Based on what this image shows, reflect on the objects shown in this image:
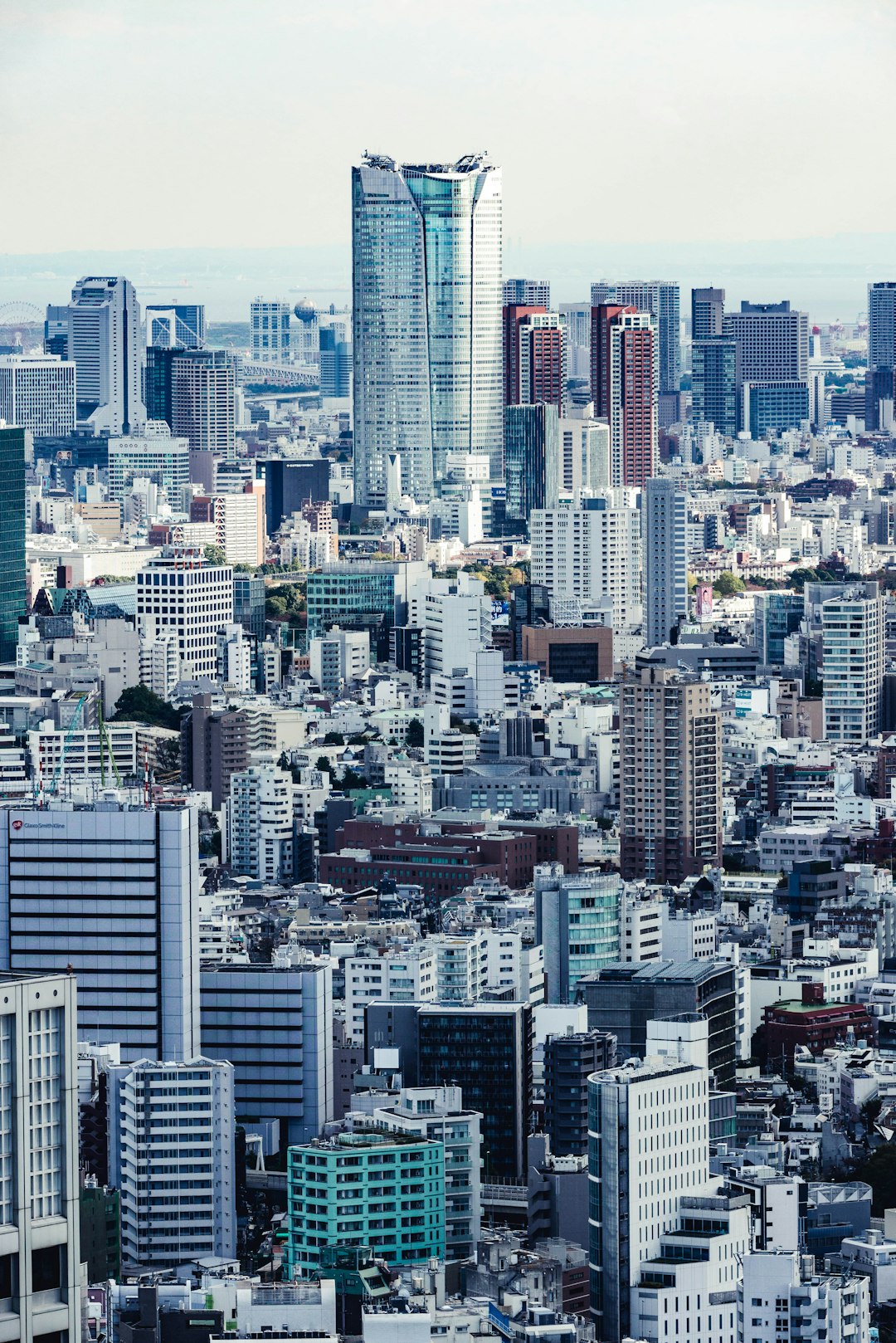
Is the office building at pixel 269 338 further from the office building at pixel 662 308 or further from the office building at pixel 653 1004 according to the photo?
the office building at pixel 653 1004

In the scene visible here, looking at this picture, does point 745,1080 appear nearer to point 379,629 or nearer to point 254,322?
point 379,629

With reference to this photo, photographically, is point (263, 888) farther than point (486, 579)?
No

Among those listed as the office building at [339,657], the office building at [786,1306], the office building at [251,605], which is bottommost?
the office building at [786,1306]

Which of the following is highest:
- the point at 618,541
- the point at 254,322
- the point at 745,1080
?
the point at 254,322

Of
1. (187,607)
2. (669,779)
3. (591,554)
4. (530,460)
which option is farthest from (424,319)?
(669,779)

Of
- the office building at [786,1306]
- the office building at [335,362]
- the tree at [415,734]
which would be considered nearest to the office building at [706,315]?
the office building at [335,362]

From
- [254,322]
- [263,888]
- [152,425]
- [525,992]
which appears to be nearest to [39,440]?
[152,425]

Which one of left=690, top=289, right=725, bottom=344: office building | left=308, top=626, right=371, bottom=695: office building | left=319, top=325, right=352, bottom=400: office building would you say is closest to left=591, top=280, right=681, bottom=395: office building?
left=690, top=289, right=725, bottom=344: office building

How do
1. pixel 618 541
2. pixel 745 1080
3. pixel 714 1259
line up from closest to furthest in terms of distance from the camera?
1. pixel 714 1259
2. pixel 745 1080
3. pixel 618 541
